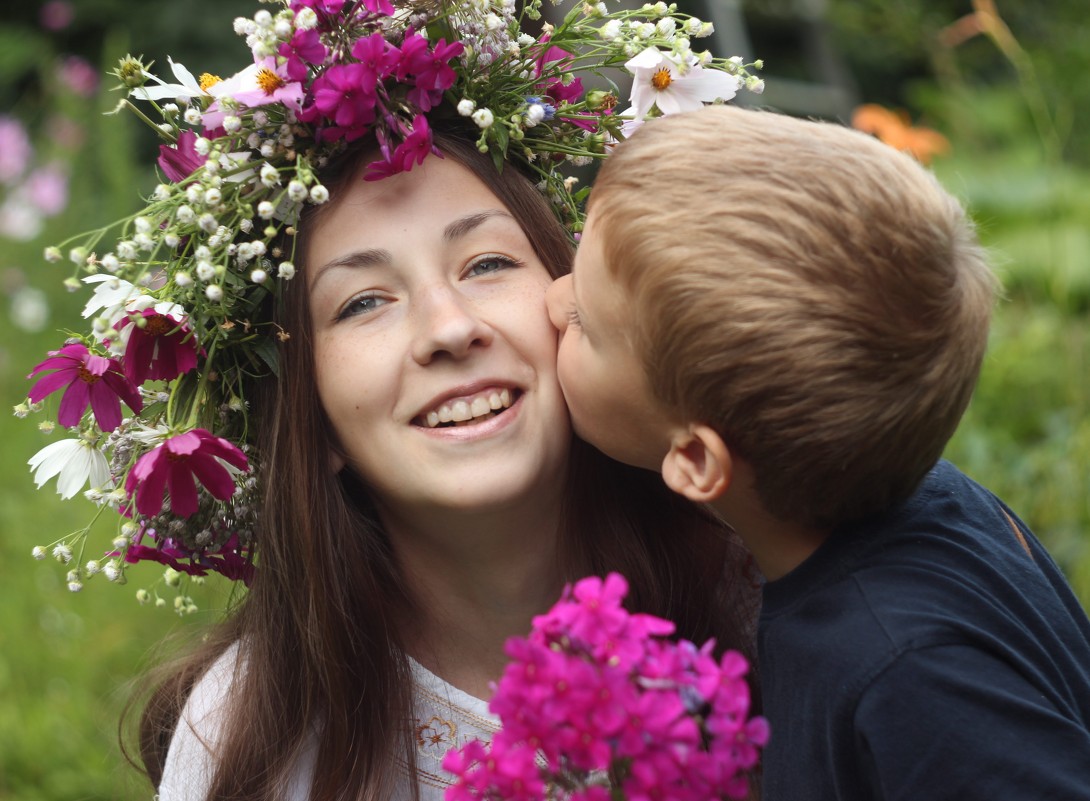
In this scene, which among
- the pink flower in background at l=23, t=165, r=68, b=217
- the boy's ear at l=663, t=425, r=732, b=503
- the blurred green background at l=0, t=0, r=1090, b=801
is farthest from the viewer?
the pink flower in background at l=23, t=165, r=68, b=217

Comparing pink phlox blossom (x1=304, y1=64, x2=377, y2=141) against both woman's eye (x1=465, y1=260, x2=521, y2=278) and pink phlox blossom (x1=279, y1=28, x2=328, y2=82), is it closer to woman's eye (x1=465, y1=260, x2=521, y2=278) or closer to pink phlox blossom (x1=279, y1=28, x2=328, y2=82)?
pink phlox blossom (x1=279, y1=28, x2=328, y2=82)

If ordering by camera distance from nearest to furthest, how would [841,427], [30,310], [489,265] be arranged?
1. [841,427]
2. [489,265]
3. [30,310]

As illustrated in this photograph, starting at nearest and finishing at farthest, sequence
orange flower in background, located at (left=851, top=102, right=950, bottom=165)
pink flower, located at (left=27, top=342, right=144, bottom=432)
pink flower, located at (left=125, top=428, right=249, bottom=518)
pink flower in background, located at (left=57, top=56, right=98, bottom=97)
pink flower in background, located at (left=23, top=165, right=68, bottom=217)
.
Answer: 1. pink flower, located at (left=125, top=428, right=249, bottom=518)
2. pink flower, located at (left=27, top=342, right=144, bottom=432)
3. orange flower in background, located at (left=851, top=102, right=950, bottom=165)
4. pink flower in background, located at (left=23, top=165, right=68, bottom=217)
5. pink flower in background, located at (left=57, top=56, right=98, bottom=97)

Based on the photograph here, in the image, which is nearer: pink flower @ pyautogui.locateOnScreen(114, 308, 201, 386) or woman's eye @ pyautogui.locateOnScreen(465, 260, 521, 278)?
pink flower @ pyautogui.locateOnScreen(114, 308, 201, 386)

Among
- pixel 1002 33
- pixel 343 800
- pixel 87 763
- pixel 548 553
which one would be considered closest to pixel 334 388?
pixel 548 553

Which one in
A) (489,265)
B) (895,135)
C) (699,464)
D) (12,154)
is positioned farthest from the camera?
(12,154)

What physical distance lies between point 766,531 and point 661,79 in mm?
828

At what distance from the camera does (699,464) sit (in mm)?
1841

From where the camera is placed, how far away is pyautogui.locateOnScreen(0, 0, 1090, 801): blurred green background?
3842mm

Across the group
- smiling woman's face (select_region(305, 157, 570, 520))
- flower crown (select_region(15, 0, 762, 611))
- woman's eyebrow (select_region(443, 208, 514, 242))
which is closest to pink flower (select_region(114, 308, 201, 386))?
flower crown (select_region(15, 0, 762, 611))

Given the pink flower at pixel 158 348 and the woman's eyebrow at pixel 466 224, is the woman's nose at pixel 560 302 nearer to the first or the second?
the woman's eyebrow at pixel 466 224

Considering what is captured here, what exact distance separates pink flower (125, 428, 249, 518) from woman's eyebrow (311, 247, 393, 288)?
1.28ft

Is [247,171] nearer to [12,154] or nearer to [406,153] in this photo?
[406,153]

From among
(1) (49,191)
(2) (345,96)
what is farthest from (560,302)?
(1) (49,191)
